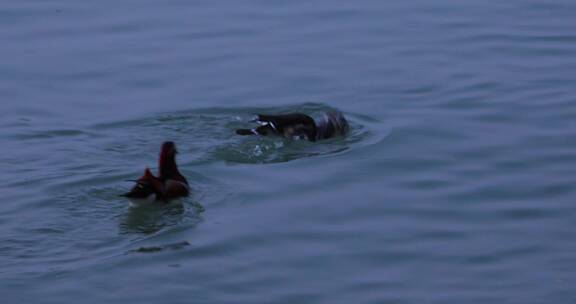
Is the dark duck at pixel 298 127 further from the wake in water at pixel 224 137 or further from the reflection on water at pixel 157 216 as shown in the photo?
the reflection on water at pixel 157 216

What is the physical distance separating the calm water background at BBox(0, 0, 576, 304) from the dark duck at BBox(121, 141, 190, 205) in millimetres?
108

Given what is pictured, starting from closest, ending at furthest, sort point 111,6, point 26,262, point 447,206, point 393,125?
point 26,262, point 447,206, point 393,125, point 111,6

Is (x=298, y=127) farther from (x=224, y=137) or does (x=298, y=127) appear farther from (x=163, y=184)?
(x=163, y=184)

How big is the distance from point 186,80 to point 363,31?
288cm

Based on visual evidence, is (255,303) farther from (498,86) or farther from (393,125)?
(498,86)

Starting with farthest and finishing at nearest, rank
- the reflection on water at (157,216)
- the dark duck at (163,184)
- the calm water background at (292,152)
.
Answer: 1. the dark duck at (163,184)
2. the reflection on water at (157,216)
3. the calm water background at (292,152)

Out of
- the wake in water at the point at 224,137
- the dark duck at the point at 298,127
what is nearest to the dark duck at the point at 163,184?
the wake in water at the point at 224,137

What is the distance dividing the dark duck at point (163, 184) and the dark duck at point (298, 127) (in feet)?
5.00

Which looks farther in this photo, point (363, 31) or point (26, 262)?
point (363, 31)

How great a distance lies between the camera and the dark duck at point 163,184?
10422 mm

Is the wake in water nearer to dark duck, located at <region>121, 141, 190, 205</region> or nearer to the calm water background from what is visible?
the calm water background

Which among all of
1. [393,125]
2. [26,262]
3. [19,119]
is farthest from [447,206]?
[19,119]

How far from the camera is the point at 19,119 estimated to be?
42.3ft

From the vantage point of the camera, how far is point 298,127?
12.4 m
